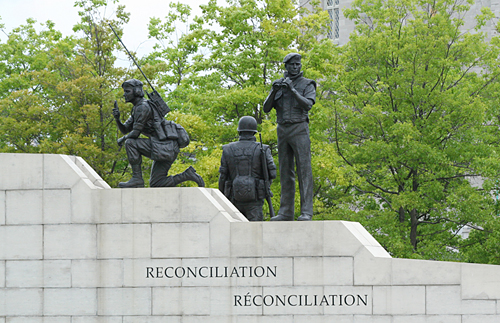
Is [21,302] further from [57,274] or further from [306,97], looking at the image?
[306,97]

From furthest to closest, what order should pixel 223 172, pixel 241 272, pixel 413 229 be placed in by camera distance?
pixel 413 229 < pixel 223 172 < pixel 241 272

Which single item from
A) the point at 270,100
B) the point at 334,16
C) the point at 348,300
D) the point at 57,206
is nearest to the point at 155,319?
the point at 57,206

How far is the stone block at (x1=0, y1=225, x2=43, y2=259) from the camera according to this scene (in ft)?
35.2

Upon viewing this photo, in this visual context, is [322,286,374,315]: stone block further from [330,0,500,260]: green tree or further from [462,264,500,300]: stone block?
[330,0,500,260]: green tree

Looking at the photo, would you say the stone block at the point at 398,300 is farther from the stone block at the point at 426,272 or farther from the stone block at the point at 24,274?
the stone block at the point at 24,274

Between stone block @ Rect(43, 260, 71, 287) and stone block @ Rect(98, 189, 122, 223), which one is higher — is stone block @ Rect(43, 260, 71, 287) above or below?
below

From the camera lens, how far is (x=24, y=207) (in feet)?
35.4

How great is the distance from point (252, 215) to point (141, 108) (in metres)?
2.79

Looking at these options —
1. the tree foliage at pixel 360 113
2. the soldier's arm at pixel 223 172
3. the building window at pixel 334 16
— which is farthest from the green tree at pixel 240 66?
the building window at pixel 334 16

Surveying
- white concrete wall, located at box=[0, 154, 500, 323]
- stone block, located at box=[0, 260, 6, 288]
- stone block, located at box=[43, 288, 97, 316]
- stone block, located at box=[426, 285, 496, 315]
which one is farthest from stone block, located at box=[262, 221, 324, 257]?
stone block, located at box=[0, 260, 6, 288]

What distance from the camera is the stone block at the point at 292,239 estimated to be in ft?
33.9

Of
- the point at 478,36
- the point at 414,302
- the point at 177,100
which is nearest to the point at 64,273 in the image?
the point at 414,302

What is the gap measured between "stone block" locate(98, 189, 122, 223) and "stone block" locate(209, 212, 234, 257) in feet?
Result: 4.73

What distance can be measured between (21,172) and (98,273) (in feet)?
6.48
